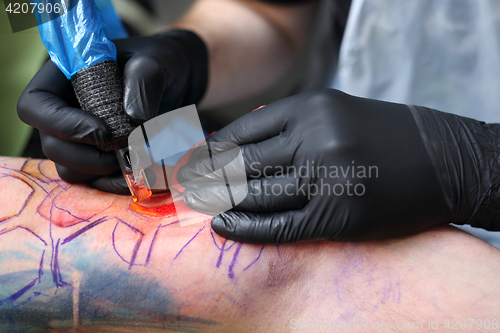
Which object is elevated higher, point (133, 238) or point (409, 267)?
point (133, 238)

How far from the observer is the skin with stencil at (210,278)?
3.66 ft

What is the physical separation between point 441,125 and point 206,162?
1044mm

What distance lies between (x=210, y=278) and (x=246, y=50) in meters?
1.35

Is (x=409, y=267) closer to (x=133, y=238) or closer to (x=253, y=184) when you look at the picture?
(x=253, y=184)

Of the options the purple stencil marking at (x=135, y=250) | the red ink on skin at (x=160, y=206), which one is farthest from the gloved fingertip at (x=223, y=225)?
the purple stencil marking at (x=135, y=250)

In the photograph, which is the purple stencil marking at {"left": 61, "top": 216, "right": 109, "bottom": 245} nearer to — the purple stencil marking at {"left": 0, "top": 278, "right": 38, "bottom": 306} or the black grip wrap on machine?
the purple stencil marking at {"left": 0, "top": 278, "right": 38, "bottom": 306}

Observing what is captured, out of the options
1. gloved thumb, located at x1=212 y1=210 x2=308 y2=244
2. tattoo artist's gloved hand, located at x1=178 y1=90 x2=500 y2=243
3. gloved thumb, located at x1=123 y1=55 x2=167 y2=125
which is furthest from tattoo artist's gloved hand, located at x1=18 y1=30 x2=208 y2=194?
gloved thumb, located at x1=212 y1=210 x2=308 y2=244

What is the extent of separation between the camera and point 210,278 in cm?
114

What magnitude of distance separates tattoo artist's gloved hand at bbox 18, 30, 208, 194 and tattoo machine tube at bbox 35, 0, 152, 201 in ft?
0.13

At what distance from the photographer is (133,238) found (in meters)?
Answer: 1.20

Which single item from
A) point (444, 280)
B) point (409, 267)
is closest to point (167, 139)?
point (409, 267)

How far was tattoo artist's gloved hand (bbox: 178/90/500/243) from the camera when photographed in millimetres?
Answer: 1109

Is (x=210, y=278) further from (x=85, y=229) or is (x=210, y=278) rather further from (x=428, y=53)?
(x=428, y=53)

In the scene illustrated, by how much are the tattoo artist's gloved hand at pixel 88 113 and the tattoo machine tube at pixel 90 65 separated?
39 mm
